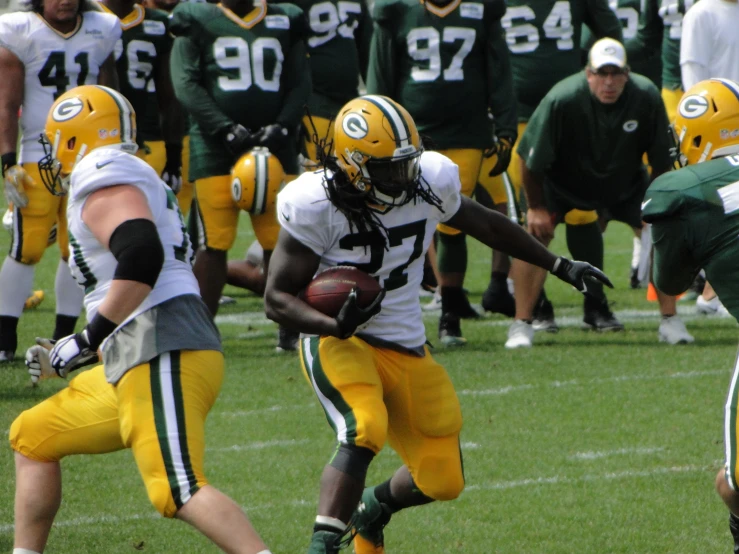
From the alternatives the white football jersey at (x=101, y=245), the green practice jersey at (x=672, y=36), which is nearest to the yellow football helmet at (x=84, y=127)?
the white football jersey at (x=101, y=245)

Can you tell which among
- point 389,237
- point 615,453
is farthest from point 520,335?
point 389,237

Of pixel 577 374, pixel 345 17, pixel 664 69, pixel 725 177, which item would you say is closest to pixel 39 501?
pixel 725 177

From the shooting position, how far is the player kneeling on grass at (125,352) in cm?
341

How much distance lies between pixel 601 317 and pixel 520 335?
2.24ft

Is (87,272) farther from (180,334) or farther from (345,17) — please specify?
(345,17)

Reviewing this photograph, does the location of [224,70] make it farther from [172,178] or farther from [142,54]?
[172,178]

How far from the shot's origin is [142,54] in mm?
7582

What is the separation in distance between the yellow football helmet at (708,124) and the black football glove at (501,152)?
329 cm

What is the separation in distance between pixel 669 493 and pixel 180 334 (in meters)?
2.01

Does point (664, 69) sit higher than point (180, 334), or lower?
lower

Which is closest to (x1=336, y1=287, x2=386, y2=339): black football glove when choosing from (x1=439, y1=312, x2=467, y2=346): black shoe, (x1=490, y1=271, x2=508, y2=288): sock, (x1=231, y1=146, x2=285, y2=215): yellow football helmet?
(x1=231, y1=146, x2=285, y2=215): yellow football helmet

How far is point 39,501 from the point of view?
367 cm

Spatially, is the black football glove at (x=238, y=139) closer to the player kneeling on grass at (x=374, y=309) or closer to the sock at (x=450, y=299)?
the sock at (x=450, y=299)

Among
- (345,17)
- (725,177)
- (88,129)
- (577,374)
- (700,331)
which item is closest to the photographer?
(725,177)
